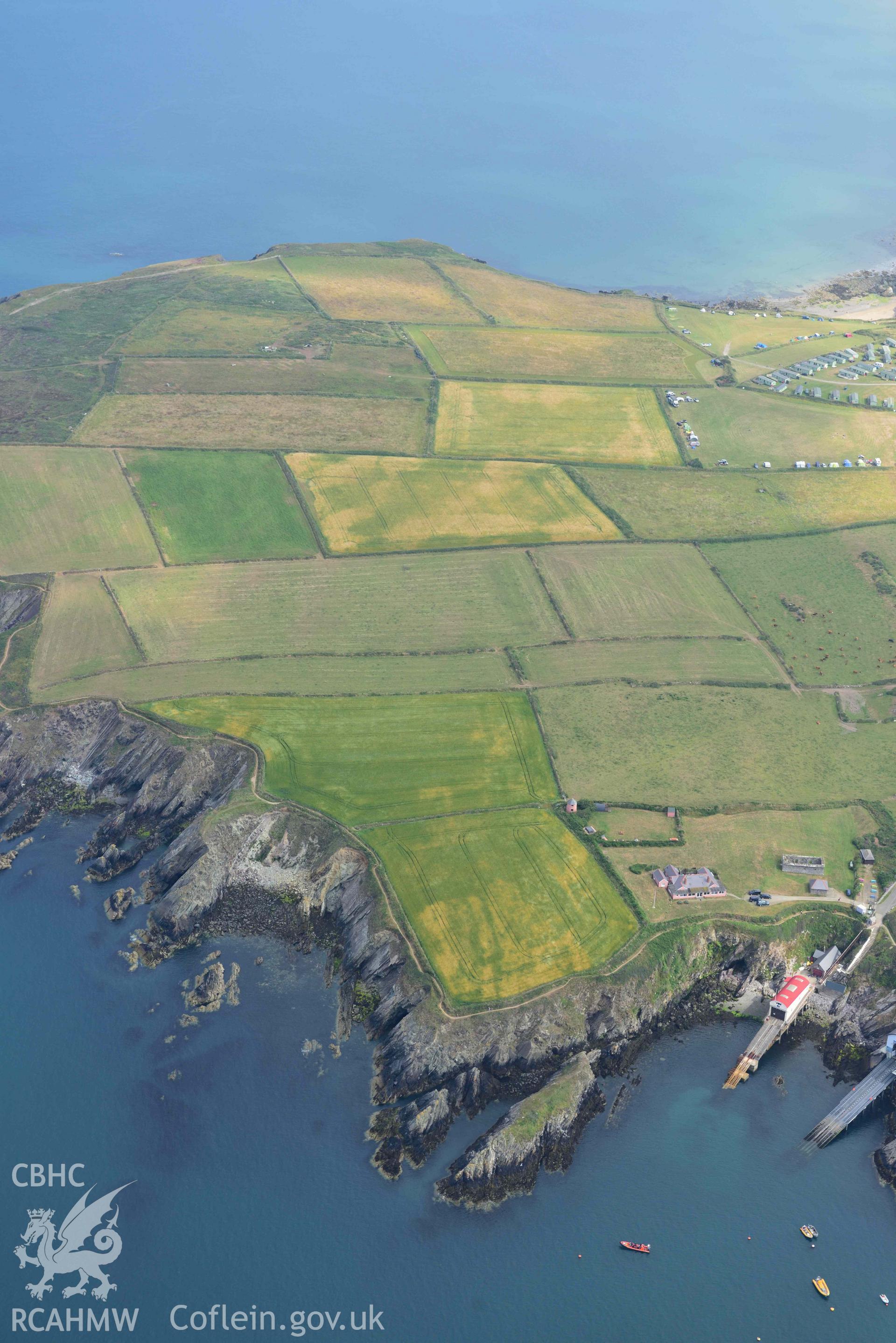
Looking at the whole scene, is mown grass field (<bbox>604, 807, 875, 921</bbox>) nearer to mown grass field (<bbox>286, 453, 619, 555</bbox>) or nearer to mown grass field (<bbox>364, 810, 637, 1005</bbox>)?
mown grass field (<bbox>364, 810, 637, 1005</bbox>)

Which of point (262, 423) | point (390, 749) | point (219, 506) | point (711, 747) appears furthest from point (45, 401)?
point (711, 747)

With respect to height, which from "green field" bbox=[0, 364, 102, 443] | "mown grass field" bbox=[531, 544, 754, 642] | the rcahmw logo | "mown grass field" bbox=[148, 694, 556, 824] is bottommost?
the rcahmw logo

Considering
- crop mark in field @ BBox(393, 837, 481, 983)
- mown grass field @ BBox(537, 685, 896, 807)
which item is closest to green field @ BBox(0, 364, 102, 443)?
mown grass field @ BBox(537, 685, 896, 807)

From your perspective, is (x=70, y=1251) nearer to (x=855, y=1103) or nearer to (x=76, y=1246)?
(x=76, y=1246)

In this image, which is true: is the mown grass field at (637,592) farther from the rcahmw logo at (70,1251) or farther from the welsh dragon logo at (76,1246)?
the welsh dragon logo at (76,1246)

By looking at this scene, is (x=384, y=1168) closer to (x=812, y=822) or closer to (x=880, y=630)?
(x=812, y=822)

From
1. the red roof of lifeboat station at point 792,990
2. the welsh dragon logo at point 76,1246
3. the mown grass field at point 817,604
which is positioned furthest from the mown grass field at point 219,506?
the welsh dragon logo at point 76,1246

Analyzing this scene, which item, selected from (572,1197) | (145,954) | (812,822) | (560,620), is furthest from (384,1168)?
(560,620)
